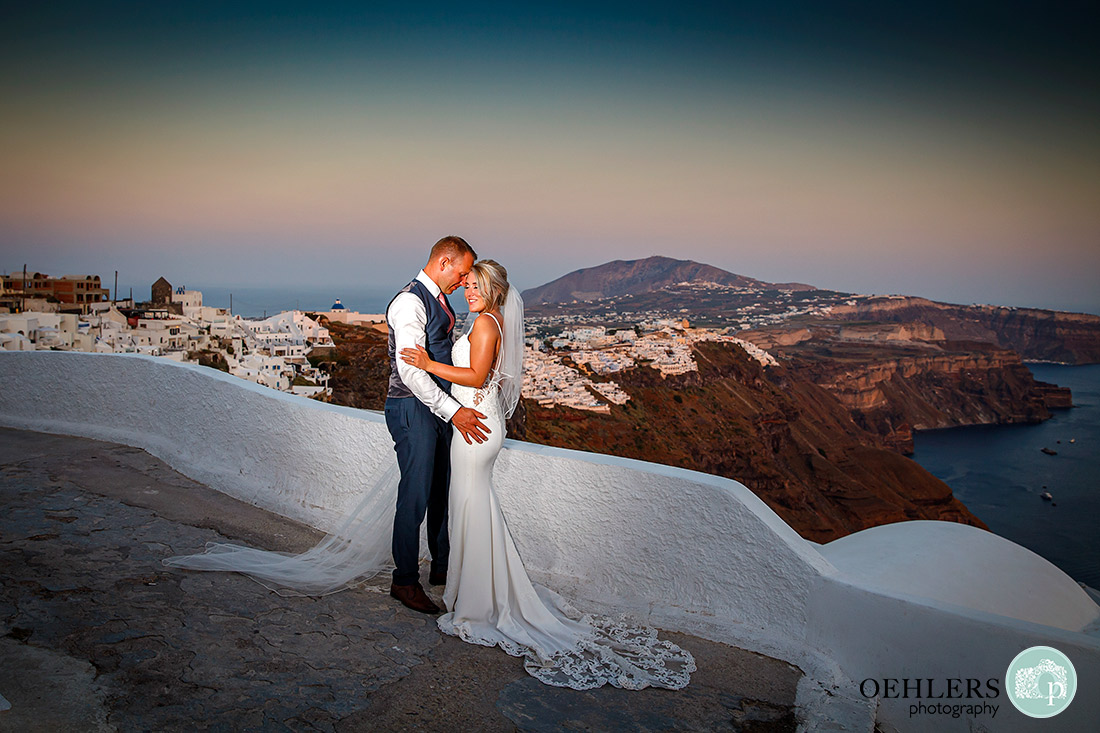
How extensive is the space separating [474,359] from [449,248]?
0.49 meters

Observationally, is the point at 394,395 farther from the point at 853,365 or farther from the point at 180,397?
the point at 853,365

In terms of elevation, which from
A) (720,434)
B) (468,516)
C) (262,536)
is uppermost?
(468,516)

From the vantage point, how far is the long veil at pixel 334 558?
9.83 feet

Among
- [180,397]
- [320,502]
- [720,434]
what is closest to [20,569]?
[320,502]

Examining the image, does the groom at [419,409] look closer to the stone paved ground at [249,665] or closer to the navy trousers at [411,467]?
the navy trousers at [411,467]

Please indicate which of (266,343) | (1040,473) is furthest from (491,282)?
(1040,473)

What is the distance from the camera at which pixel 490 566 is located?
9.29ft

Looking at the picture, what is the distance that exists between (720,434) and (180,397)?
52.0m

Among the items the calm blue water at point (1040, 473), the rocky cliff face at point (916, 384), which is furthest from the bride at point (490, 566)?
the rocky cliff face at point (916, 384)

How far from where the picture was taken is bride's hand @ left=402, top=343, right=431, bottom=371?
111 inches

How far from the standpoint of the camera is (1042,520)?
45.7 metres

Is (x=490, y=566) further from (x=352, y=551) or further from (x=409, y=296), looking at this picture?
(x=409, y=296)

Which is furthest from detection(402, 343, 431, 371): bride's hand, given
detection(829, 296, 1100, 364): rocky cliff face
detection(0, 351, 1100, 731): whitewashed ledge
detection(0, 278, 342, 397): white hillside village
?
detection(829, 296, 1100, 364): rocky cliff face

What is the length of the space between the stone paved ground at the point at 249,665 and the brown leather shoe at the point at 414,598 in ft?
0.12
